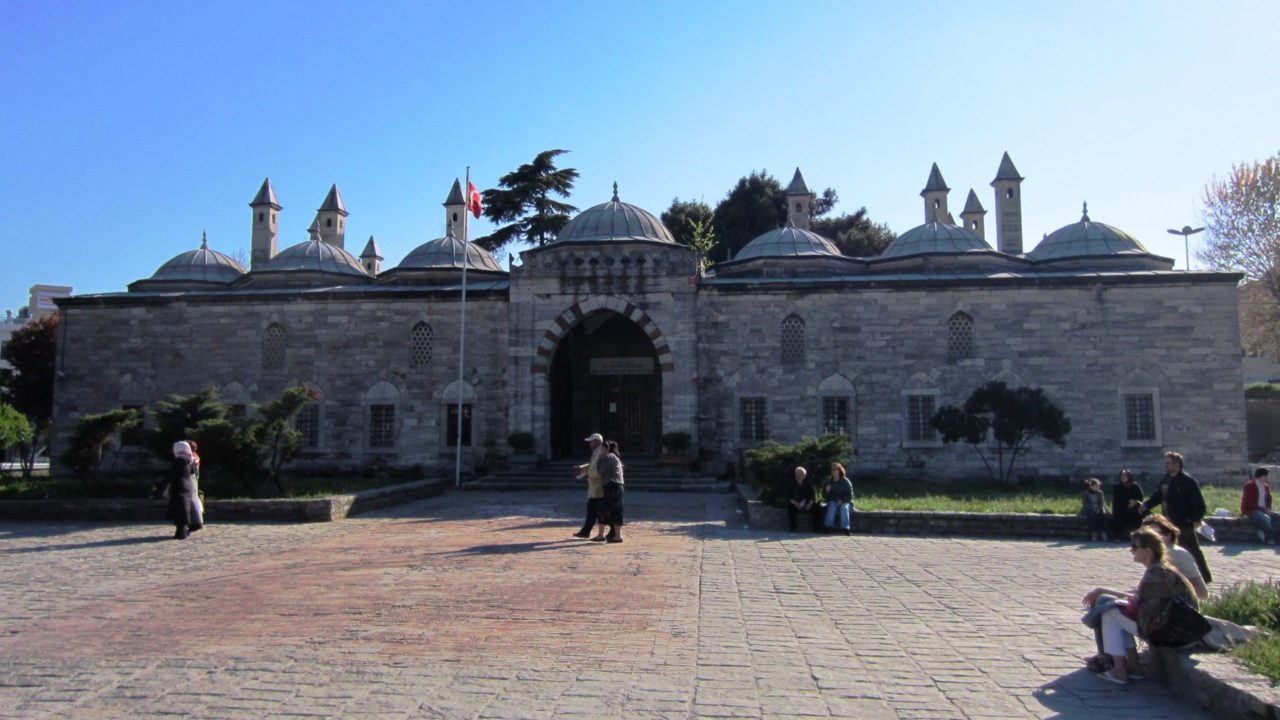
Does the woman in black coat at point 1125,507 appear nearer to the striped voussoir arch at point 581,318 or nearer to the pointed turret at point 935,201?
the striped voussoir arch at point 581,318

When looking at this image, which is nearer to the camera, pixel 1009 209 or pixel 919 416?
pixel 919 416

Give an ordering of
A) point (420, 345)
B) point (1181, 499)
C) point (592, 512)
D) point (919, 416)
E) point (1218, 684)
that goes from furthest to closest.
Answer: point (420, 345)
point (919, 416)
point (592, 512)
point (1181, 499)
point (1218, 684)

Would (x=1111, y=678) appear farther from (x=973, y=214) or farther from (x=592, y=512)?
(x=973, y=214)

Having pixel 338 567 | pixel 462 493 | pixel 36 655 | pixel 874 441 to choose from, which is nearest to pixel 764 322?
pixel 874 441

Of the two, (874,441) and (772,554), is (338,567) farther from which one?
(874,441)

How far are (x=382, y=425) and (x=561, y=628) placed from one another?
18488mm

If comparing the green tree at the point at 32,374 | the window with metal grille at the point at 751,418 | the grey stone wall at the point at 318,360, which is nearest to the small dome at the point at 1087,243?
the window with metal grille at the point at 751,418

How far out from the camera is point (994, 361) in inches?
886

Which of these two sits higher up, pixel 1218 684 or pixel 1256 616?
pixel 1256 616

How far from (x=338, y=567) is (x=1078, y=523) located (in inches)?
398

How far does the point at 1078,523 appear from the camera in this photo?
12484mm

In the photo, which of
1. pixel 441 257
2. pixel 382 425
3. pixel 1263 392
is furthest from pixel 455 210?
pixel 1263 392

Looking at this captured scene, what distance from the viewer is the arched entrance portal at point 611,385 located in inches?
1012

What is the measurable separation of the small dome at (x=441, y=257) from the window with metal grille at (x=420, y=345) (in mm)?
3814
